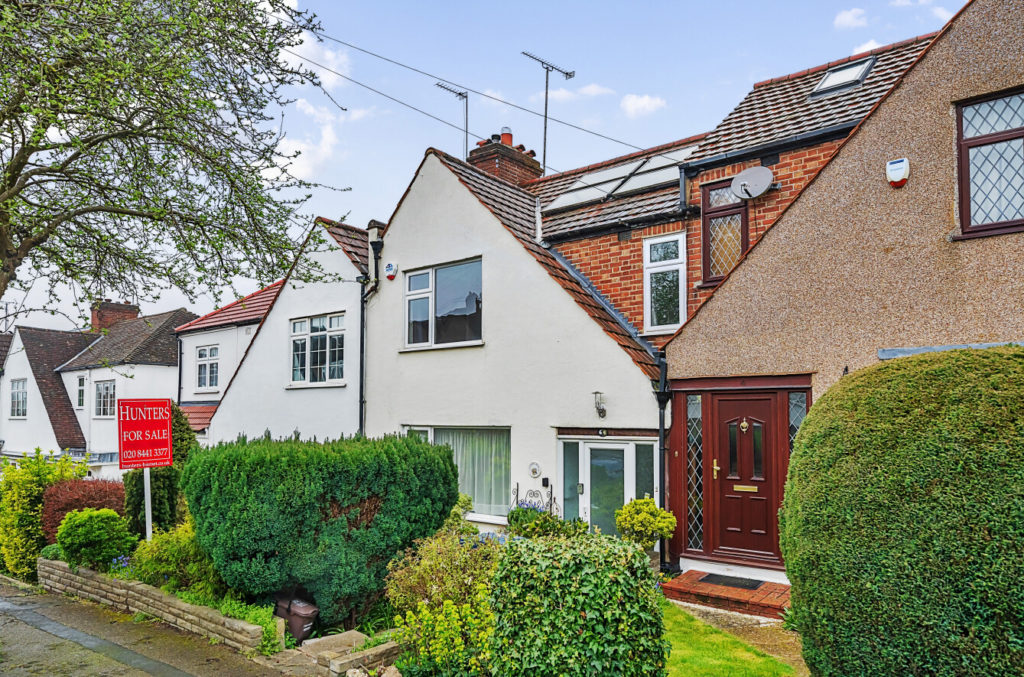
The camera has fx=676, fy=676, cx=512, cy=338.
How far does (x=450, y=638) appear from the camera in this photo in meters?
Result: 6.04

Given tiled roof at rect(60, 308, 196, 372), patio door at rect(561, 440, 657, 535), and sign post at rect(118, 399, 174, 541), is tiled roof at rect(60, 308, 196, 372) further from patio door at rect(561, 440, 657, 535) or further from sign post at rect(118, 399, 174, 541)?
patio door at rect(561, 440, 657, 535)

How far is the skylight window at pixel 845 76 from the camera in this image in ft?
37.4

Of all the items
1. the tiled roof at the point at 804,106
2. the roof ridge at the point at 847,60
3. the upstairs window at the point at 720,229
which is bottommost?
the upstairs window at the point at 720,229

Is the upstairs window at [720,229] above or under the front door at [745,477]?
above

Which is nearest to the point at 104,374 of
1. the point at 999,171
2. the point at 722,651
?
the point at 722,651

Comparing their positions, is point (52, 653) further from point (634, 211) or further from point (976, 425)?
point (634, 211)

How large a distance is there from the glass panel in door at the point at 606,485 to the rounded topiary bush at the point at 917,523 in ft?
20.7

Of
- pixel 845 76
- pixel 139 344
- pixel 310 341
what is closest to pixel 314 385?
pixel 310 341

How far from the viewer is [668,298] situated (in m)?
11.6

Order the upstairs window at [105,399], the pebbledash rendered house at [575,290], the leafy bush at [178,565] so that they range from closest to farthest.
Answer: the leafy bush at [178,565] < the pebbledash rendered house at [575,290] < the upstairs window at [105,399]

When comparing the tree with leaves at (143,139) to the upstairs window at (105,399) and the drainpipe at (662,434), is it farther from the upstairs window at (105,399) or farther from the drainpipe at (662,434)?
the upstairs window at (105,399)

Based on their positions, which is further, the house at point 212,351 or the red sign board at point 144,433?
the house at point 212,351

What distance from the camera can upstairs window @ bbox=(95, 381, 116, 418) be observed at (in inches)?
1202

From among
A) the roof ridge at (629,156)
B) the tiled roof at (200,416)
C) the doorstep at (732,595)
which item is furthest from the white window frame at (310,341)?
the doorstep at (732,595)
